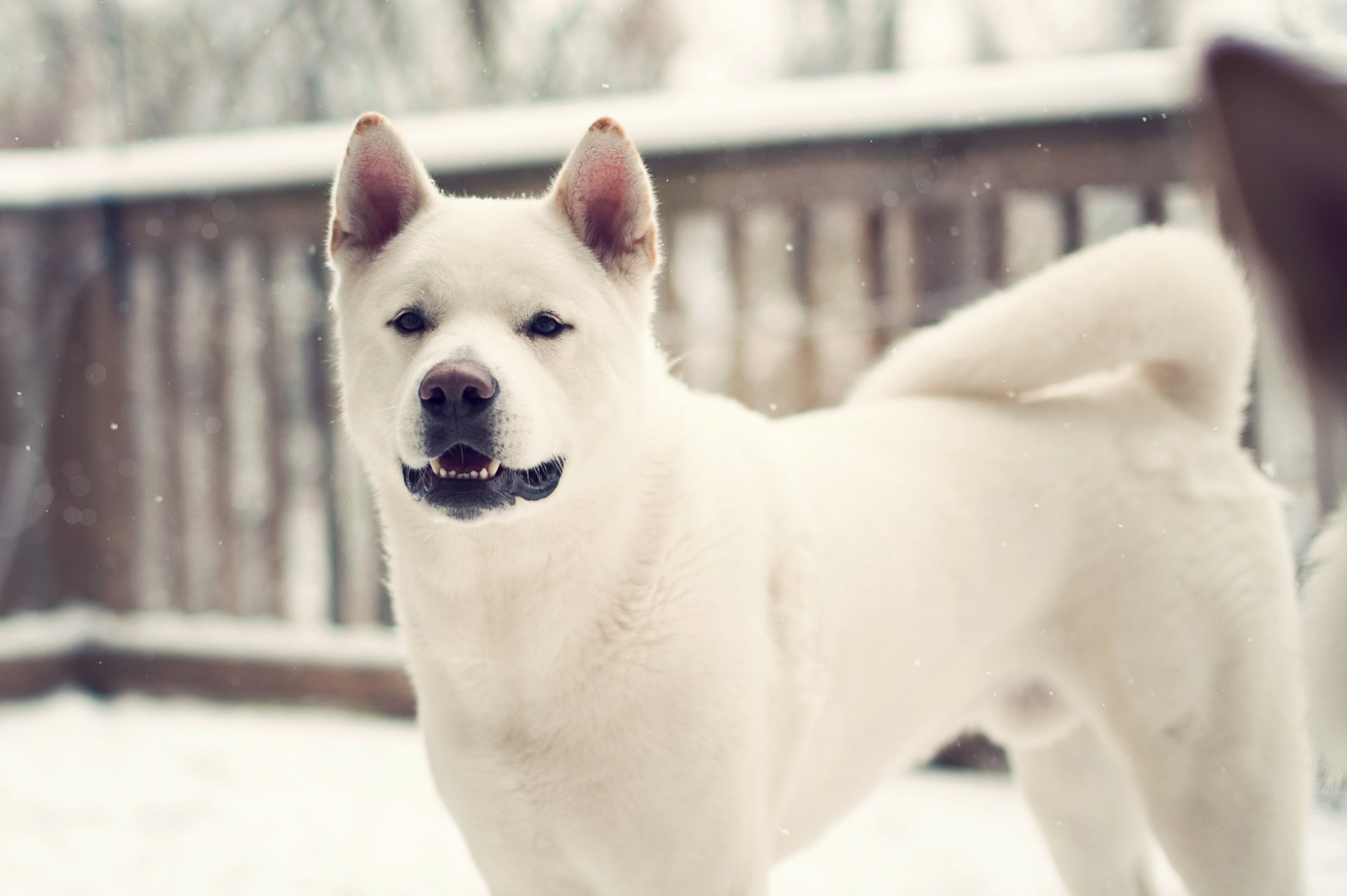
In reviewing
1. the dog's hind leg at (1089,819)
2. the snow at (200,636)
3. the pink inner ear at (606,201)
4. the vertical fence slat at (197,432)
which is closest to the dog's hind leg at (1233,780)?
the dog's hind leg at (1089,819)

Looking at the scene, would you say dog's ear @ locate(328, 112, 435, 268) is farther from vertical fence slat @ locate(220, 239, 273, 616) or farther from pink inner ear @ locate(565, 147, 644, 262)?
vertical fence slat @ locate(220, 239, 273, 616)

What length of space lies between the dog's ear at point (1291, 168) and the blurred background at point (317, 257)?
7.54 feet

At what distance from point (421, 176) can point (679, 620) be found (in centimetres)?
82

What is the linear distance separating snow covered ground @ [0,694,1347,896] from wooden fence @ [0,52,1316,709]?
0.31m

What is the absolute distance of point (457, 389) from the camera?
4.30 ft

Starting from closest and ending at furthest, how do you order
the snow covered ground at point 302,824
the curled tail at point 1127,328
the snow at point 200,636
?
the curled tail at point 1127,328 → the snow covered ground at point 302,824 → the snow at point 200,636

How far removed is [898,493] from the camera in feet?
5.82

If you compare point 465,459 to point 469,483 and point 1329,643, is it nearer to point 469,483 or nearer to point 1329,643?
point 469,483

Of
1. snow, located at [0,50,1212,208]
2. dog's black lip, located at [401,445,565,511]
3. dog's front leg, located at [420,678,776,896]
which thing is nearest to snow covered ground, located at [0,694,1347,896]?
dog's front leg, located at [420,678,776,896]

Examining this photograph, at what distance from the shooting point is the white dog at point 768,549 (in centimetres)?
141

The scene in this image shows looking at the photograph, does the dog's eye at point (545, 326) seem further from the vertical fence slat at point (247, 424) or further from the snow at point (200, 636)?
the vertical fence slat at point (247, 424)

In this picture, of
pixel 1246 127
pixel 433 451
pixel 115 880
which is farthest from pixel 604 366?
pixel 115 880

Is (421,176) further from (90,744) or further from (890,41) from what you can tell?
(890,41)

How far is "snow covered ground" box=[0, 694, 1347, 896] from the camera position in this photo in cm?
248
